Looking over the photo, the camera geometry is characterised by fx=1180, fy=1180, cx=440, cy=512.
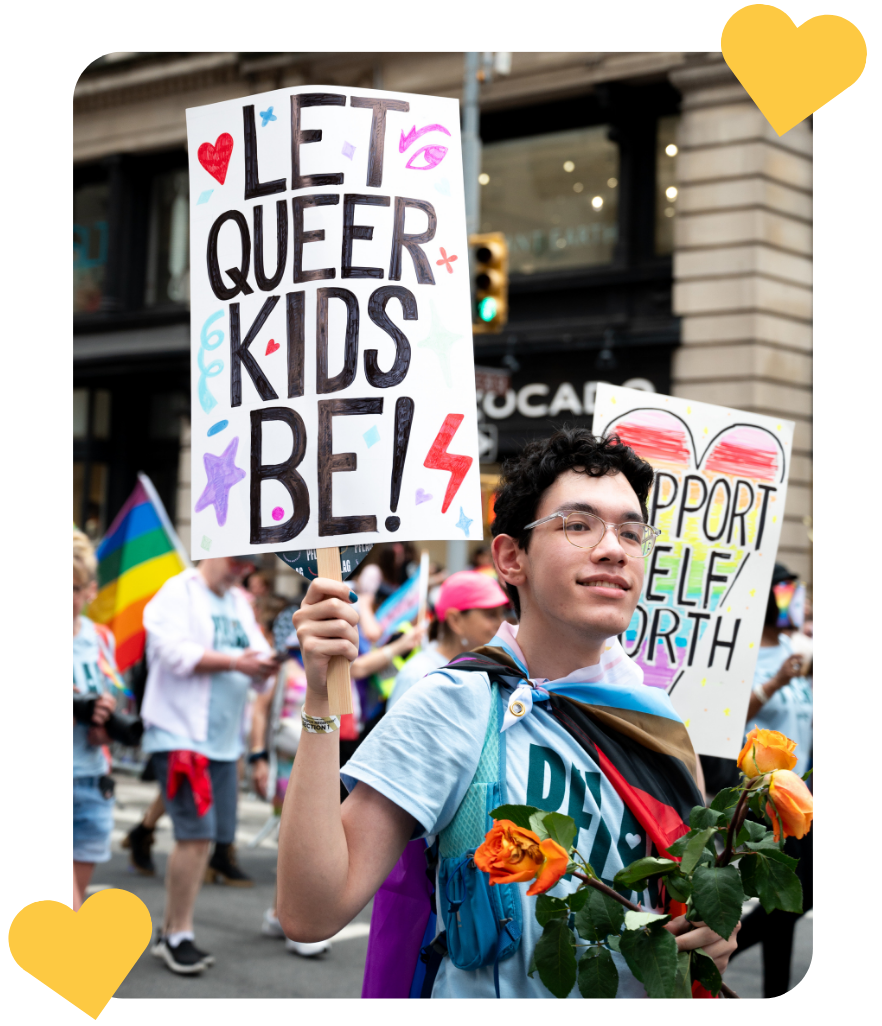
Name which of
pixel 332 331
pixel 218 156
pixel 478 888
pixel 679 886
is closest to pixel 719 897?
pixel 679 886

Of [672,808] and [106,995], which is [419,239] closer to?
[672,808]

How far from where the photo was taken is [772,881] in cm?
181

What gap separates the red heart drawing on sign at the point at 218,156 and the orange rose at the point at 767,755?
147cm

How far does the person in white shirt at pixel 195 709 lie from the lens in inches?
221

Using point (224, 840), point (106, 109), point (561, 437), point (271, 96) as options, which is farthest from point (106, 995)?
point (106, 109)

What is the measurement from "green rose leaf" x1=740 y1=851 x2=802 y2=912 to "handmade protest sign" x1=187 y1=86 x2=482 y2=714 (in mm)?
773

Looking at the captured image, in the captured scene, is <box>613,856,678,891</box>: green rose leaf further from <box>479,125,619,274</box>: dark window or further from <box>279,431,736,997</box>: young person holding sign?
<box>479,125,619,274</box>: dark window

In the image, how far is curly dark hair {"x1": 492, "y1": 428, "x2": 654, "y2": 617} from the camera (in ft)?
7.39

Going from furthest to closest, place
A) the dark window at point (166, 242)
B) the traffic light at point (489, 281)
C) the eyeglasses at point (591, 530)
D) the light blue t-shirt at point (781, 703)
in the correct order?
the dark window at point (166, 242) < the traffic light at point (489, 281) < the light blue t-shirt at point (781, 703) < the eyeglasses at point (591, 530)

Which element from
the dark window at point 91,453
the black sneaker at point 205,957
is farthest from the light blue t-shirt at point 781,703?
the dark window at point 91,453

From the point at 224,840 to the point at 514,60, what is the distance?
42.7 ft

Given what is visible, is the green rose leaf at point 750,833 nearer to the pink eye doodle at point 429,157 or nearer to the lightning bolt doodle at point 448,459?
the lightning bolt doodle at point 448,459

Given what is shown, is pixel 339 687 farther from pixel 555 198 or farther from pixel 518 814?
pixel 555 198

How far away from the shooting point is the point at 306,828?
1864 millimetres
